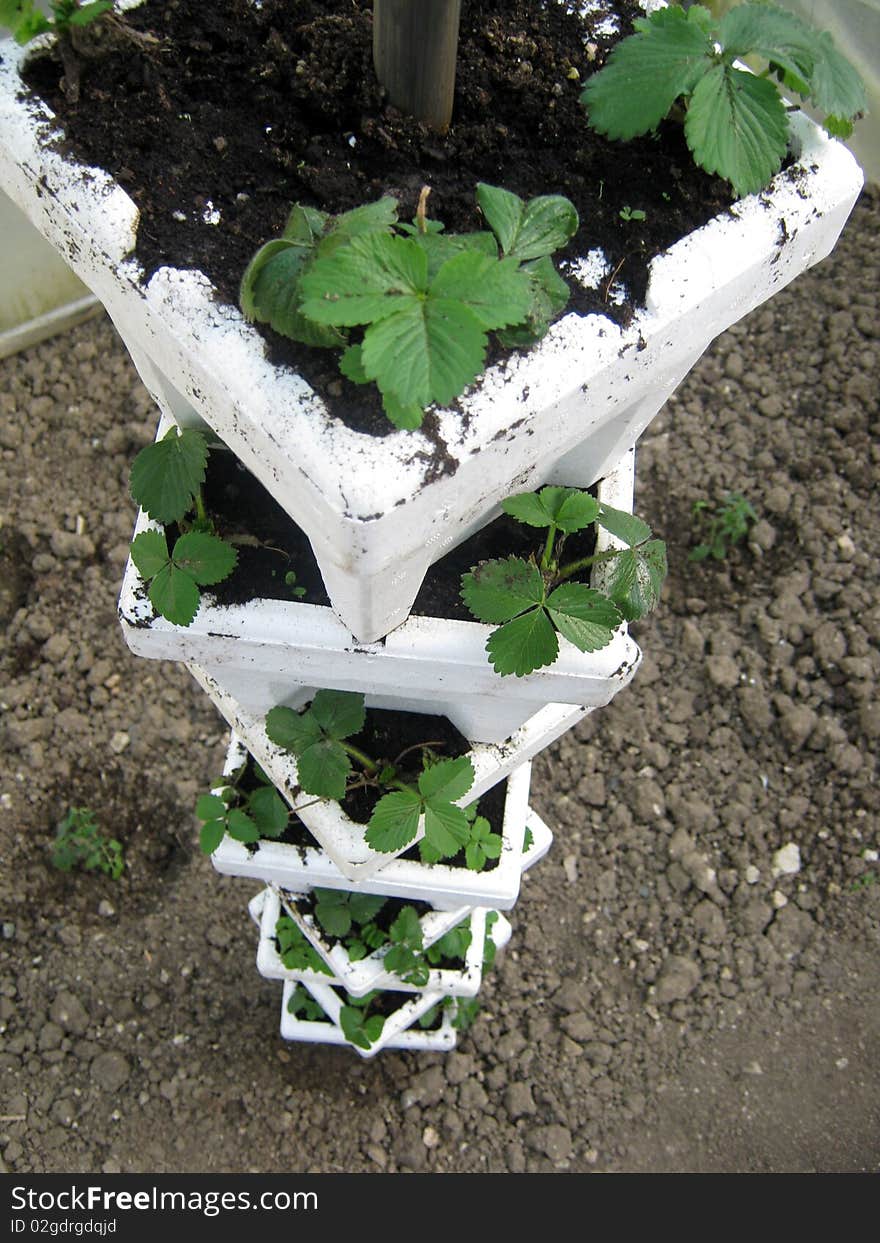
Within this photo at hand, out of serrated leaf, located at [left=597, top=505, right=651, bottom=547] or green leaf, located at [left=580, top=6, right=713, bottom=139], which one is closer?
green leaf, located at [left=580, top=6, right=713, bottom=139]

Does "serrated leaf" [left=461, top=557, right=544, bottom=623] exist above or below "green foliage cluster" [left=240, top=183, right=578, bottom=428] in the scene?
below

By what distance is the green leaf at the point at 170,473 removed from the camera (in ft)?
2.95

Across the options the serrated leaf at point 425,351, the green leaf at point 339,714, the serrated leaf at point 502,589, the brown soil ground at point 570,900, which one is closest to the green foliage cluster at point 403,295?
the serrated leaf at point 425,351

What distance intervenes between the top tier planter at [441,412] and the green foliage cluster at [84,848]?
1287 mm

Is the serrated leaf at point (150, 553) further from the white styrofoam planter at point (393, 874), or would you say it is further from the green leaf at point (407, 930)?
the green leaf at point (407, 930)

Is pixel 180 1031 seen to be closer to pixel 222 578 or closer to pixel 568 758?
pixel 568 758

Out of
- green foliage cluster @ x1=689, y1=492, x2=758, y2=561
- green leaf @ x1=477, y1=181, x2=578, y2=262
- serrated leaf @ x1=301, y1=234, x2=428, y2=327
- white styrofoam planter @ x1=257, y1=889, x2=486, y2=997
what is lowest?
white styrofoam planter @ x1=257, y1=889, x2=486, y2=997

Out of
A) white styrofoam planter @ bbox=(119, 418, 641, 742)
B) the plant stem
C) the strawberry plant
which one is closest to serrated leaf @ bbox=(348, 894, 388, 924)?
the strawberry plant

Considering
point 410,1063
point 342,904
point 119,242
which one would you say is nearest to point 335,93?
point 119,242

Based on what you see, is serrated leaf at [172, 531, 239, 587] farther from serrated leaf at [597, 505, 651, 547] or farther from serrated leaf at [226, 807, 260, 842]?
serrated leaf at [226, 807, 260, 842]

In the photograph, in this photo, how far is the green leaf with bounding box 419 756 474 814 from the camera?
1100 mm

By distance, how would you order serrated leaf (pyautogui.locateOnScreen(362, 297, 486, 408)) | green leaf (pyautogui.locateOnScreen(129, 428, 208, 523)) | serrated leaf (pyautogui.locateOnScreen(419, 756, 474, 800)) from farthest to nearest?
serrated leaf (pyautogui.locateOnScreen(419, 756, 474, 800)), green leaf (pyautogui.locateOnScreen(129, 428, 208, 523)), serrated leaf (pyautogui.locateOnScreen(362, 297, 486, 408))

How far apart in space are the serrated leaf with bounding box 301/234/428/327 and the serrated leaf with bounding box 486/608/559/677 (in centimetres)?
30

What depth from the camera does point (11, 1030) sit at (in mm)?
1895
